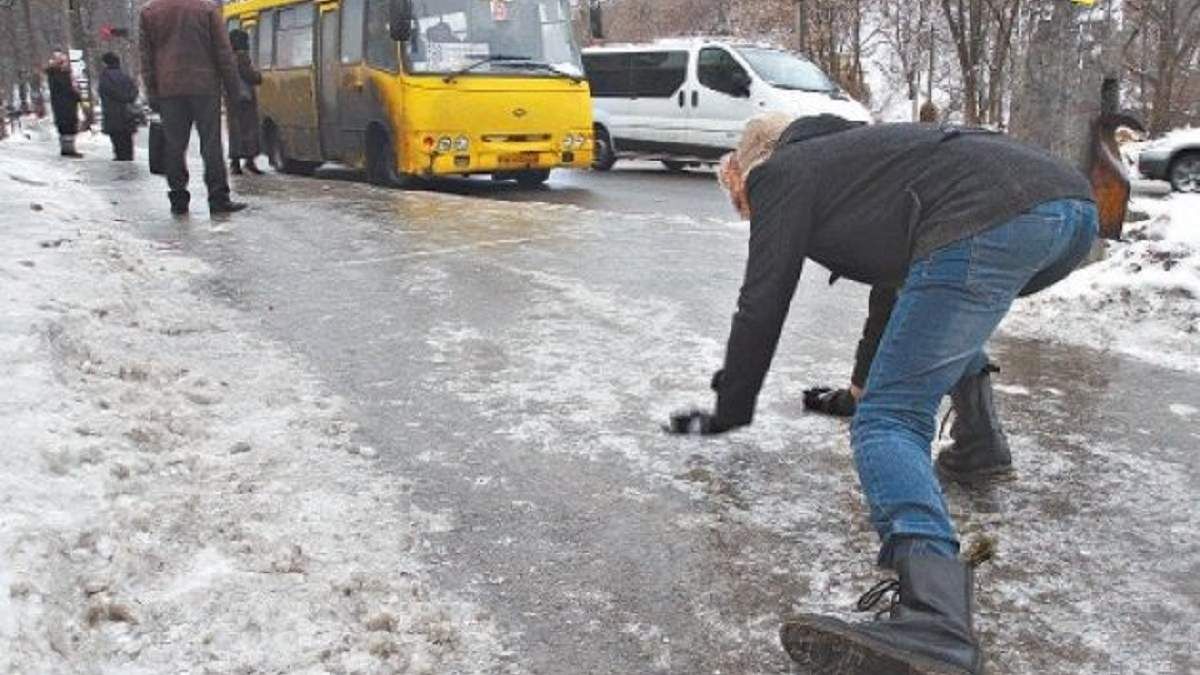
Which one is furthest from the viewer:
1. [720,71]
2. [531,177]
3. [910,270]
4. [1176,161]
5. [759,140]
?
[720,71]

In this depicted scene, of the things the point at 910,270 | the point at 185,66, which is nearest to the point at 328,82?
the point at 185,66

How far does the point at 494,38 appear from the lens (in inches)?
452

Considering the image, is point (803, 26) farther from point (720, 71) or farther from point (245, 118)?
point (245, 118)

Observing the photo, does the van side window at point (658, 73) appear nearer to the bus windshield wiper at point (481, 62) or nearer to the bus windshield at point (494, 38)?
the bus windshield at point (494, 38)

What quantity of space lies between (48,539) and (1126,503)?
309cm

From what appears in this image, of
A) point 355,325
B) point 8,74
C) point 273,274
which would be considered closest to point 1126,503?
point 355,325

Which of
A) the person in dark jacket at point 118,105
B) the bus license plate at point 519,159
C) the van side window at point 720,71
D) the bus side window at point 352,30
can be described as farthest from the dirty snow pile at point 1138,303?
the person in dark jacket at point 118,105

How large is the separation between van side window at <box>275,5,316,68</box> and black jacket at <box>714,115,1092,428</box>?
454 inches

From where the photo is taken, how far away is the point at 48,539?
8.80 ft

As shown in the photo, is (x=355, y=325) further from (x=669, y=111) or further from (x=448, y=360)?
(x=669, y=111)

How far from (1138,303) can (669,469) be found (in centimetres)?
331

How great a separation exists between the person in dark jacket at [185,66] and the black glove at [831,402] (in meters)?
6.00

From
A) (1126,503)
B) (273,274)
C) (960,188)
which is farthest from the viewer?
(273,274)

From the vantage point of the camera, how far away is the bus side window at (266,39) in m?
14.2
